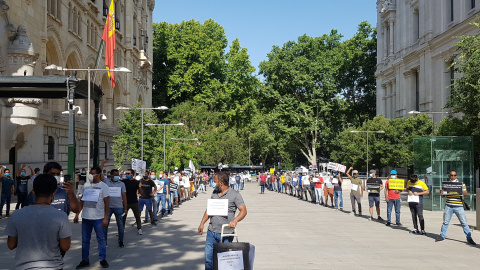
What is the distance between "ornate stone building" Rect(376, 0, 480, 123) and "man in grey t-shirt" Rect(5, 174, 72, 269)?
3525 centimetres

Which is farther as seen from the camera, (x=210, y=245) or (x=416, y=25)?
(x=416, y=25)

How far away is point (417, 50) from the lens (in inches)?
A: 1969

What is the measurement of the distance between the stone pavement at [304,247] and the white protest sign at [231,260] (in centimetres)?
298

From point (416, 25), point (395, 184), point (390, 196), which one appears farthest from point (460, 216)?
point (416, 25)

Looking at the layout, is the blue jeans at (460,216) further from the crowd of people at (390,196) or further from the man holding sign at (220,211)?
the man holding sign at (220,211)

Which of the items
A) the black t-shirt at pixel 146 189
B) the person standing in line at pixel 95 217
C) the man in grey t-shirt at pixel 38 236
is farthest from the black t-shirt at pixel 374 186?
the man in grey t-shirt at pixel 38 236

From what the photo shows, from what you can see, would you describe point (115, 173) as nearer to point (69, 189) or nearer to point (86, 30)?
point (69, 189)

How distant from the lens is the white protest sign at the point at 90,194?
9.60m

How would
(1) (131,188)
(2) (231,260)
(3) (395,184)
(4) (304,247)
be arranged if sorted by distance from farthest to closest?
1. (3) (395,184)
2. (1) (131,188)
3. (4) (304,247)
4. (2) (231,260)

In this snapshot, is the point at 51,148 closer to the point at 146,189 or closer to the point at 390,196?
the point at 146,189

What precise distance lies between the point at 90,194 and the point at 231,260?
13.1 ft

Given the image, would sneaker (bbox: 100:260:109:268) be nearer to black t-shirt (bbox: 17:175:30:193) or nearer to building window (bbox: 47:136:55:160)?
black t-shirt (bbox: 17:175:30:193)

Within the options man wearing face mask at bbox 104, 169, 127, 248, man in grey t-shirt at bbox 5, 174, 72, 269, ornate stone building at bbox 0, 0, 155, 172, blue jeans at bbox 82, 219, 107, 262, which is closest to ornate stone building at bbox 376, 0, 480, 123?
ornate stone building at bbox 0, 0, 155, 172

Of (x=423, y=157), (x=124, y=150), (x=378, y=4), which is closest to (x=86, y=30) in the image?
(x=124, y=150)
